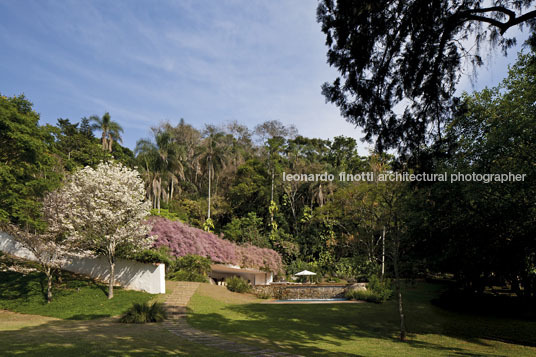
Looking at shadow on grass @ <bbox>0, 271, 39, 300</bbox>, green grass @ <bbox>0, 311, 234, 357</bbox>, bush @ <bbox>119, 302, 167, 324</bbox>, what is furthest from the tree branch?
shadow on grass @ <bbox>0, 271, 39, 300</bbox>

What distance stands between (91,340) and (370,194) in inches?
434

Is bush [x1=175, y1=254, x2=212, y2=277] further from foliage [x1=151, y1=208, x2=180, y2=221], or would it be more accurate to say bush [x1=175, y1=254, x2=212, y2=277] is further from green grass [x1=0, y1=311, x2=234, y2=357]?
green grass [x1=0, y1=311, x2=234, y2=357]

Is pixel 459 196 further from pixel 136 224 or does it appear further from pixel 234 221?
pixel 234 221

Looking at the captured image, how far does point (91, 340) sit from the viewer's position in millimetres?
8969

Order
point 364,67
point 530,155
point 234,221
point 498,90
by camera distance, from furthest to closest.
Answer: point 234,221 → point 498,90 → point 530,155 → point 364,67

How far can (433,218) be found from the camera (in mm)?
14055

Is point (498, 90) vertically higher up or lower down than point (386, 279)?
higher up

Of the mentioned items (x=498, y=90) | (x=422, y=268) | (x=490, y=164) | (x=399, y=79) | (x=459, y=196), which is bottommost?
(x=422, y=268)

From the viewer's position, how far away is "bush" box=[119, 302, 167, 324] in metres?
12.9

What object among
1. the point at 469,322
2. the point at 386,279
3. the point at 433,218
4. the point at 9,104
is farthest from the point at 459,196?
the point at 9,104

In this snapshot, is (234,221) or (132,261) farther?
(234,221)

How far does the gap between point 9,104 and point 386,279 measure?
2613 cm

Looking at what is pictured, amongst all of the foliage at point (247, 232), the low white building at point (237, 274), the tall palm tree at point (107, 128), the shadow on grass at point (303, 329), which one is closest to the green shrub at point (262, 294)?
the low white building at point (237, 274)

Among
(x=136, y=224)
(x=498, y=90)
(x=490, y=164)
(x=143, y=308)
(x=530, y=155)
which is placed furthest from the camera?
(x=136, y=224)
